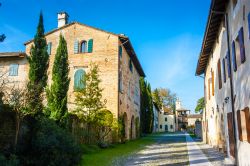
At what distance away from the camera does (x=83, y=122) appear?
1806 cm

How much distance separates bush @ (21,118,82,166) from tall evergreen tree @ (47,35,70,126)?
15.0 ft

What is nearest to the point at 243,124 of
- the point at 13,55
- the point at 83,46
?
the point at 83,46

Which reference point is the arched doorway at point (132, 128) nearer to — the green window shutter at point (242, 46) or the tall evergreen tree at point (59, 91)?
the tall evergreen tree at point (59, 91)

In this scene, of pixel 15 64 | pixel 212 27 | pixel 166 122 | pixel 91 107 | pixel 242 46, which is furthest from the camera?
pixel 166 122

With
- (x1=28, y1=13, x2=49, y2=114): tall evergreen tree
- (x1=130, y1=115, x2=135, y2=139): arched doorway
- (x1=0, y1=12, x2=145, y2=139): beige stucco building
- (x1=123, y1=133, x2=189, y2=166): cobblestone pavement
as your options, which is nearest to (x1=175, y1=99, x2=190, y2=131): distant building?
(x1=130, y1=115, x2=135, y2=139): arched doorway

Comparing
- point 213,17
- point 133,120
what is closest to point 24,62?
point 133,120

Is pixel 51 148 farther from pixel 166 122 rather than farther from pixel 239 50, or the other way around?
pixel 166 122

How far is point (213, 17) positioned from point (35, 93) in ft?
28.5

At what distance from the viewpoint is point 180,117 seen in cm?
9031

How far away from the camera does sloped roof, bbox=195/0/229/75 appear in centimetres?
1187

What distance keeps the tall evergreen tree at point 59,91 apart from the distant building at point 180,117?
73764 millimetres

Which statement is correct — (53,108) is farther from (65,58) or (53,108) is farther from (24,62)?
(24,62)

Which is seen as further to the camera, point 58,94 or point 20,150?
point 58,94

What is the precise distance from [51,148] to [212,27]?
391 inches
